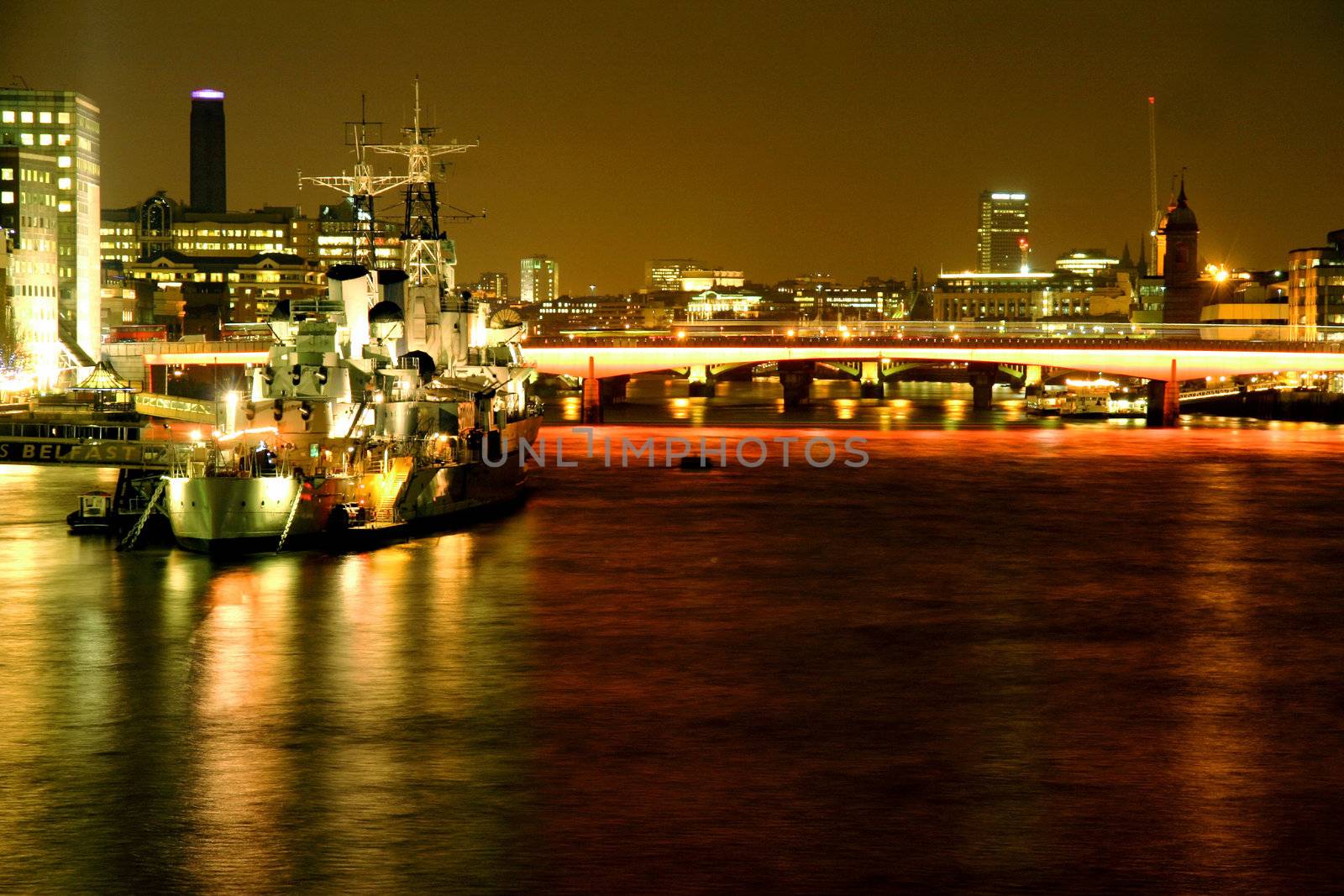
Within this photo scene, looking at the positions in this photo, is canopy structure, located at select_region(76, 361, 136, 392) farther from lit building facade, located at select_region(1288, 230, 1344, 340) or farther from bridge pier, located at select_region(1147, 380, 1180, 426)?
lit building facade, located at select_region(1288, 230, 1344, 340)

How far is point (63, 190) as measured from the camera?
354 feet

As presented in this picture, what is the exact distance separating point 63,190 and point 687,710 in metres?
Result: 101

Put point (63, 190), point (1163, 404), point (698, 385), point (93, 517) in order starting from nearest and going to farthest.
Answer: point (93, 517)
point (1163, 404)
point (63, 190)
point (698, 385)

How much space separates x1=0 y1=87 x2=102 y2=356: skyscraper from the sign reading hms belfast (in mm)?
64459

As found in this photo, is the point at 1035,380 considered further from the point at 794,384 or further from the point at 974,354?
the point at 974,354

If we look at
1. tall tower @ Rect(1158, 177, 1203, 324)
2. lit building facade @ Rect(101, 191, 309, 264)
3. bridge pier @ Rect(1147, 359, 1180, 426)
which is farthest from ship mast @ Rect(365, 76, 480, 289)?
lit building facade @ Rect(101, 191, 309, 264)

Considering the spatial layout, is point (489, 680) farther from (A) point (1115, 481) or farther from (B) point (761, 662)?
(A) point (1115, 481)

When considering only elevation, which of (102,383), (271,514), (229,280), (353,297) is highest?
(229,280)

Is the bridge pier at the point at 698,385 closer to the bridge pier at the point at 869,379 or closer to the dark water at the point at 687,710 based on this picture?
the bridge pier at the point at 869,379

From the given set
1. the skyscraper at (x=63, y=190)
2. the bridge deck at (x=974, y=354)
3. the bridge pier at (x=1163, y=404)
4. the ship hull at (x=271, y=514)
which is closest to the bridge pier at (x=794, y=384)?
the bridge deck at (x=974, y=354)

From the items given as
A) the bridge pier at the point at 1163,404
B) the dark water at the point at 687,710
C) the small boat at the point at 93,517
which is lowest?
the dark water at the point at 687,710

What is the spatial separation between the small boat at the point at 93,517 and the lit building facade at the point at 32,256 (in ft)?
194

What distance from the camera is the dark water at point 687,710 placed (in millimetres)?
14172

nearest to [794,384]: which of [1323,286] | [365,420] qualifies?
[1323,286]
